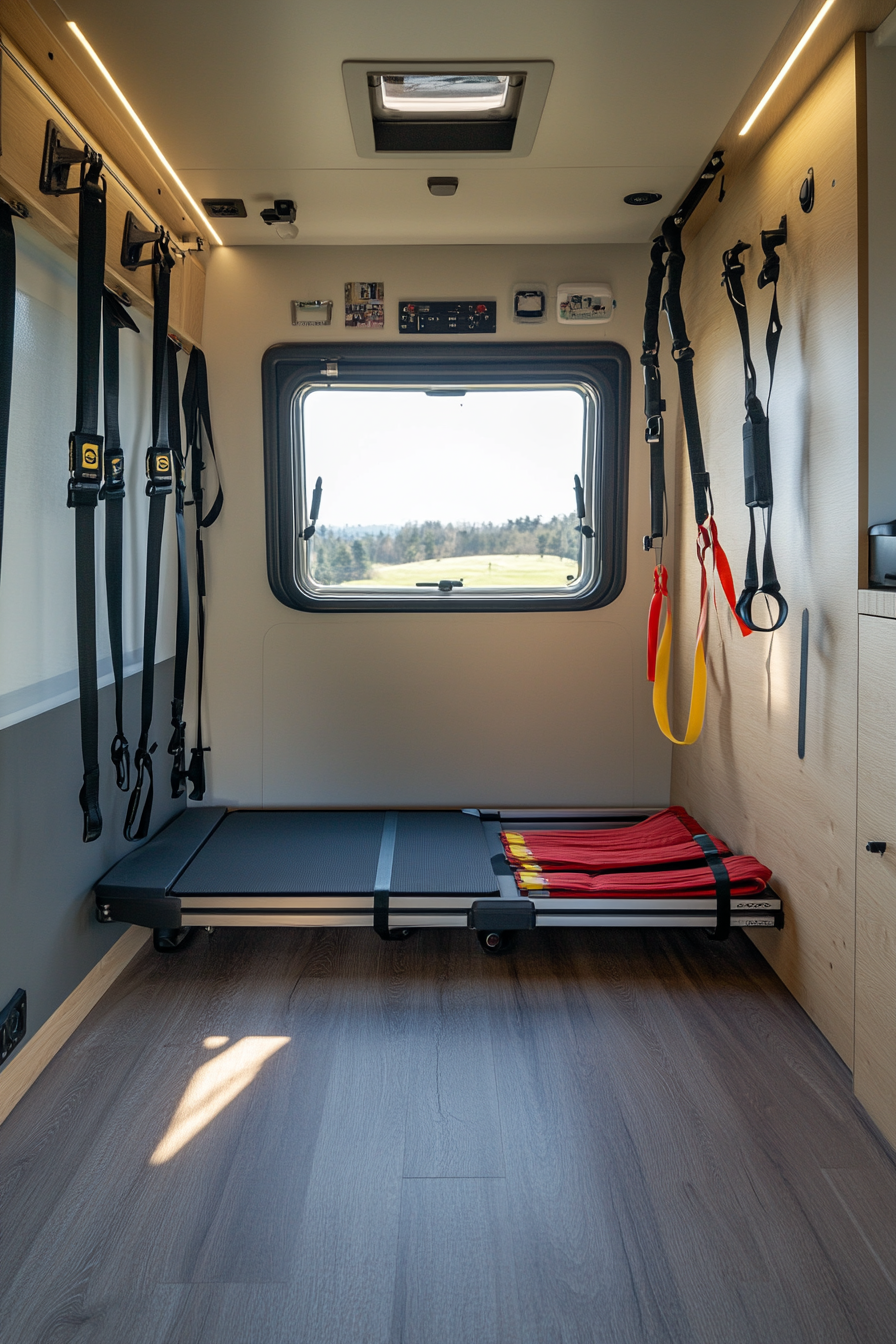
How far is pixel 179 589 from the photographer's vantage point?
9.63 ft

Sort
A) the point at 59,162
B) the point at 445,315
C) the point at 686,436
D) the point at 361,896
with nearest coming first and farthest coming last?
the point at 59,162 → the point at 361,896 → the point at 686,436 → the point at 445,315

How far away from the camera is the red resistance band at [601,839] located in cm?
297

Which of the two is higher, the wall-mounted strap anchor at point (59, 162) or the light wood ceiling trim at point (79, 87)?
the light wood ceiling trim at point (79, 87)

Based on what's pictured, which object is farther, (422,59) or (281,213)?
(281,213)

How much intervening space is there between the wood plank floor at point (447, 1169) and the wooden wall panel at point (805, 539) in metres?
0.38

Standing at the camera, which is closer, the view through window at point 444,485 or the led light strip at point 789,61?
the led light strip at point 789,61

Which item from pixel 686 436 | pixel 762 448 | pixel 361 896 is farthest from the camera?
pixel 686 436

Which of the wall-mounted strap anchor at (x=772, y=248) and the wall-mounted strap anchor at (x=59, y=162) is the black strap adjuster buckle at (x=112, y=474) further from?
the wall-mounted strap anchor at (x=772, y=248)

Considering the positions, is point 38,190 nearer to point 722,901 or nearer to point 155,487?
point 155,487

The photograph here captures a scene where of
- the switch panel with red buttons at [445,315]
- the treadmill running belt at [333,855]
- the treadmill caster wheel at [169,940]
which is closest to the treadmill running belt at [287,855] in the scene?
the treadmill running belt at [333,855]

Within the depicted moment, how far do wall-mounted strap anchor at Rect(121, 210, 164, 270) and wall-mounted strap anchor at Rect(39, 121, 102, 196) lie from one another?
1.40ft

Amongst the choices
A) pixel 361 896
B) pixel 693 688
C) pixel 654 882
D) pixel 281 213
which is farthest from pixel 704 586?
pixel 281 213

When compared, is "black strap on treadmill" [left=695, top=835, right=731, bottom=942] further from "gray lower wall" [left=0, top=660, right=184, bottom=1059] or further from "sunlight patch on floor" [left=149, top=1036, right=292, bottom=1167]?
"gray lower wall" [left=0, top=660, right=184, bottom=1059]

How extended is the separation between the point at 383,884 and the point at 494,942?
0.42 meters
